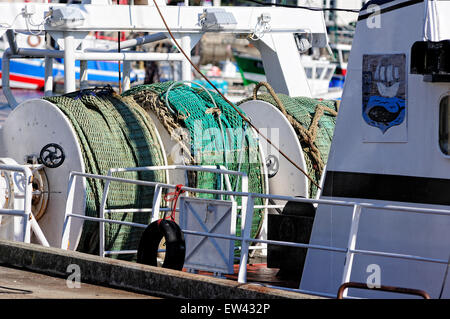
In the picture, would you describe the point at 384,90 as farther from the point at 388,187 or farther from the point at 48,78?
the point at 48,78

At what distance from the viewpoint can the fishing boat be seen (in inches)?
286

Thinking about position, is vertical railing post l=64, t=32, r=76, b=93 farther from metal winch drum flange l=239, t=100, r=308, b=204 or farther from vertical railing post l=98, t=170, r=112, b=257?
vertical railing post l=98, t=170, r=112, b=257

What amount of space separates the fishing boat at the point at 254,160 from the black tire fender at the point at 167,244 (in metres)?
0.02

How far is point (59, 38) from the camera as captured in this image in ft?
41.0

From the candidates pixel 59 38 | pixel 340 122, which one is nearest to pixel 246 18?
pixel 59 38

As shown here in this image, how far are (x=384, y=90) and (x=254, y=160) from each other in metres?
4.16

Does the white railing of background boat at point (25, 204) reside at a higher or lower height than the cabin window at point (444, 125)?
lower

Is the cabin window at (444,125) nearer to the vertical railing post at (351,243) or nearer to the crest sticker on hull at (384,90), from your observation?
the crest sticker on hull at (384,90)

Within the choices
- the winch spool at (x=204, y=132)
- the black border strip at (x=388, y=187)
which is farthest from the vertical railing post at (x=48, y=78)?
the black border strip at (x=388, y=187)

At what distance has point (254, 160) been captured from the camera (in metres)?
11.6

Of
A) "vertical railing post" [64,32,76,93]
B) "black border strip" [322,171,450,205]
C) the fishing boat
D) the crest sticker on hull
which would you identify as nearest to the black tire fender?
the fishing boat

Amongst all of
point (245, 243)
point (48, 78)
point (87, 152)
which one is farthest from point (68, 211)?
point (48, 78)

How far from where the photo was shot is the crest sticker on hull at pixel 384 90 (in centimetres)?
750

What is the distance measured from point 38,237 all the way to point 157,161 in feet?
5.86
